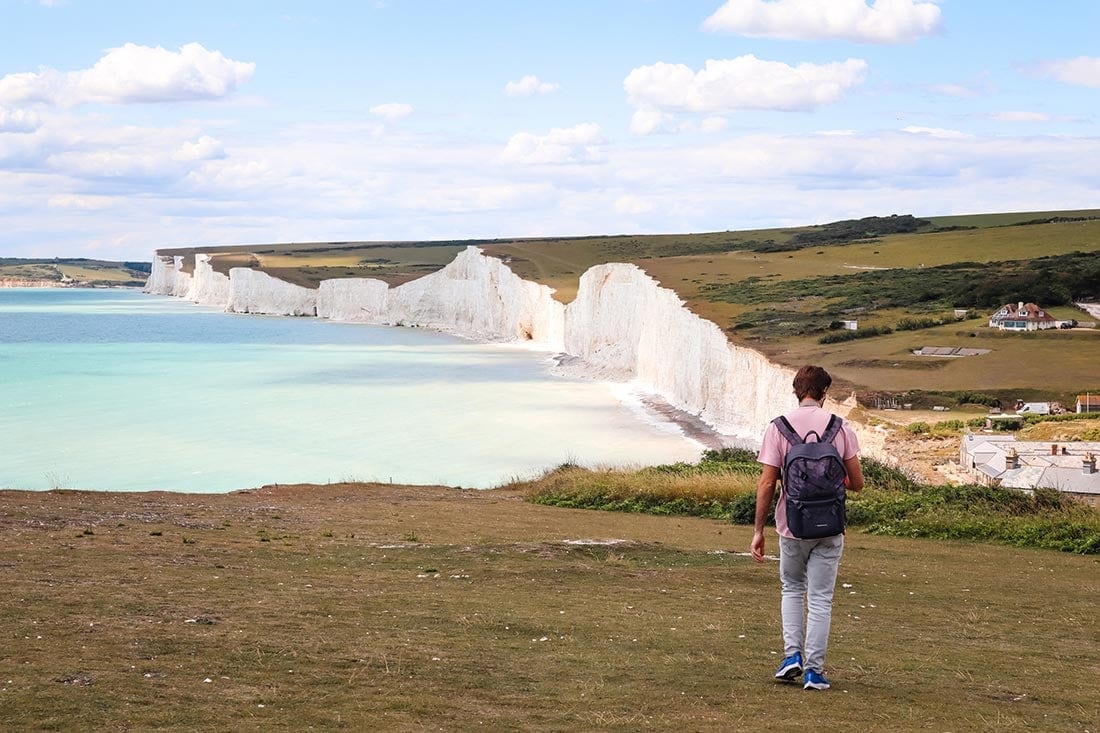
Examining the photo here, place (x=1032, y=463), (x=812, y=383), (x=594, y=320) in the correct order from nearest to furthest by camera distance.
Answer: (x=812, y=383) < (x=1032, y=463) < (x=594, y=320)

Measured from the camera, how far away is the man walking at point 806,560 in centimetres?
662

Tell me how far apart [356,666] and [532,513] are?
11445 mm

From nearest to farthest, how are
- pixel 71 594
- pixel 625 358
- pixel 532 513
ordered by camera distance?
1. pixel 71 594
2. pixel 532 513
3. pixel 625 358

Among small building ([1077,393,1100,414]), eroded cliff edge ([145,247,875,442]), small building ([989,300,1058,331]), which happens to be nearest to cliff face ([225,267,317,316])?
eroded cliff edge ([145,247,875,442])

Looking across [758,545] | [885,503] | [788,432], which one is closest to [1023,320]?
[885,503]

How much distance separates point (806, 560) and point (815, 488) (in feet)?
1.69

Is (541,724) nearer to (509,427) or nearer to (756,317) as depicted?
(509,427)

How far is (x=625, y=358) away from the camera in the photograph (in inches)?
3022

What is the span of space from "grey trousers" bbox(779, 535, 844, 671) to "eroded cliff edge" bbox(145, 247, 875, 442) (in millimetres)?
25698

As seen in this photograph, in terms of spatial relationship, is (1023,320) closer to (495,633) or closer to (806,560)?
(495,633)

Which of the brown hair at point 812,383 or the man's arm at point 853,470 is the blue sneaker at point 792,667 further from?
the brown hair at point 812,383

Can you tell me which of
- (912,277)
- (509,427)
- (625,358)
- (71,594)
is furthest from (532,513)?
(912,277)

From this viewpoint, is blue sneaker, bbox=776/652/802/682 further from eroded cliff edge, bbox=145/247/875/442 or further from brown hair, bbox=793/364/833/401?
eroded cliff edge, bbox=145/247/875/442

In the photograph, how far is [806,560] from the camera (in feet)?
22.3
